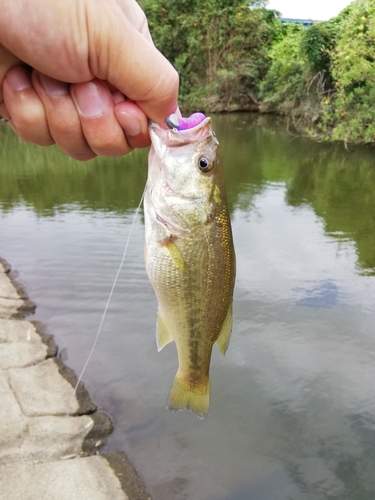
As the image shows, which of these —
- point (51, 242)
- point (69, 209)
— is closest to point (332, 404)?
point (51, 242)

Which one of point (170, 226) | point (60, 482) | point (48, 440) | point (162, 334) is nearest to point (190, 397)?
point (162, 334)

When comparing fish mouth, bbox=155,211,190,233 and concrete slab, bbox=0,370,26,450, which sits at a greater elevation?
fish mouth, bbox=155,211,190,233

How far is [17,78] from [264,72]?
30.3 m

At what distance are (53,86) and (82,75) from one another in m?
0.15

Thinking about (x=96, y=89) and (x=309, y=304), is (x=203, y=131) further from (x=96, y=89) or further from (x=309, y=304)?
(x=309, y=304)

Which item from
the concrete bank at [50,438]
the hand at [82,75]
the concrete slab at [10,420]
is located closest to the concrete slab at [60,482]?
the concrete bank at [50,438]

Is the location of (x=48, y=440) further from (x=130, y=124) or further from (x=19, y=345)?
(x=130, y=124)

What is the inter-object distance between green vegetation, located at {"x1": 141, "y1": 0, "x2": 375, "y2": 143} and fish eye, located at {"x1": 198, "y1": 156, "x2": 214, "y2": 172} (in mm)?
19876

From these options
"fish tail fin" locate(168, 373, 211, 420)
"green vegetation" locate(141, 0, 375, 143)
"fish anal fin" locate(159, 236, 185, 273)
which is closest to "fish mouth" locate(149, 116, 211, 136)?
"fish anal fin" locate(159, 236, 185, 273)

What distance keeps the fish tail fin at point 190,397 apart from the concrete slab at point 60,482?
167cm

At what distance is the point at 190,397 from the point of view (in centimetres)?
231

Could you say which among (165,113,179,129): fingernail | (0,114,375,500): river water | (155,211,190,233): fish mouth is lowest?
(0,114,375,500): river water

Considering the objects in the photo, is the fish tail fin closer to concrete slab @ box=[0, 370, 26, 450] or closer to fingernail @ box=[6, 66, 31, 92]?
fingernail @ box=[6, 66, 31, 92]

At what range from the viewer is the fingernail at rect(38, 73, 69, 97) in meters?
1.66
